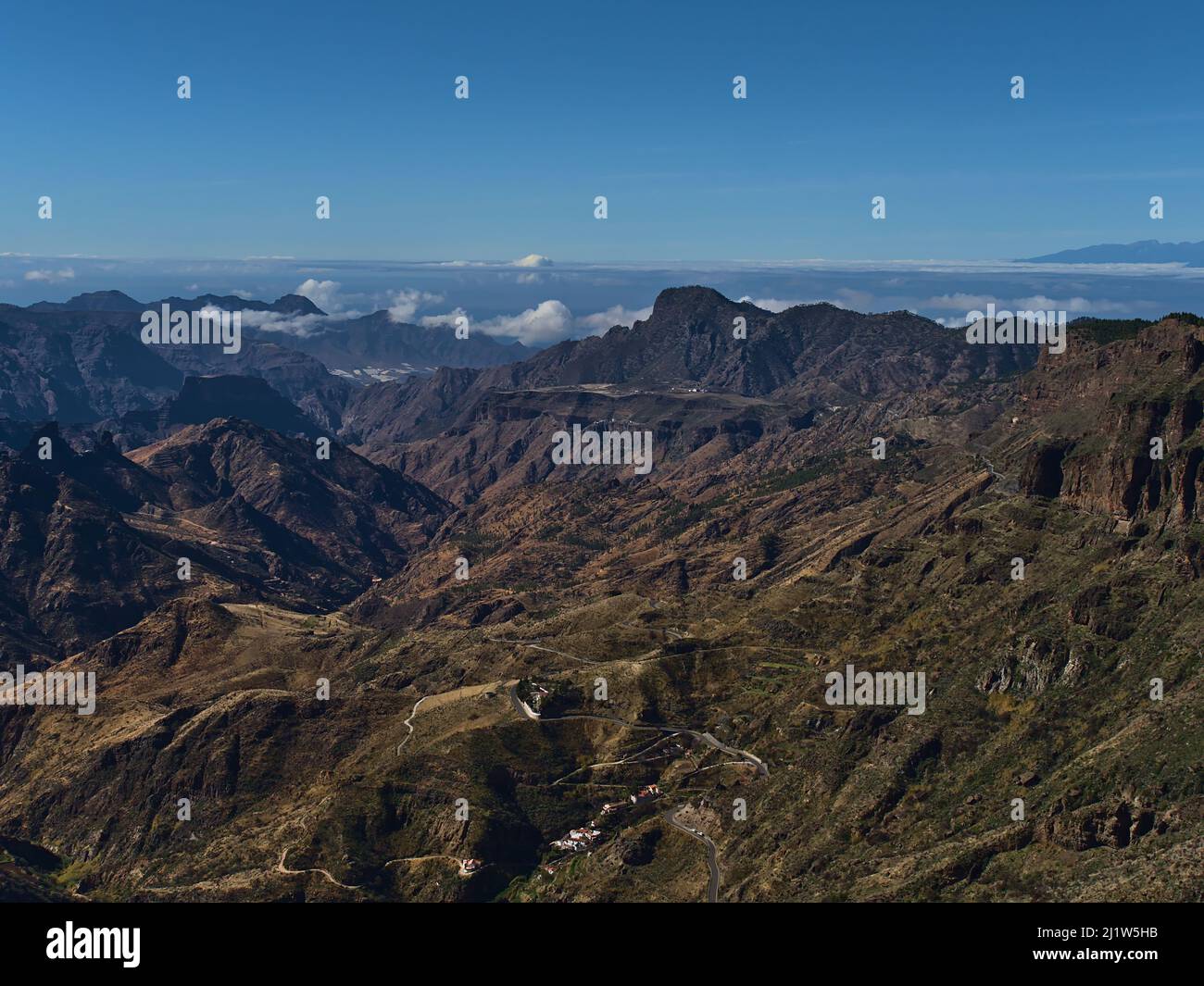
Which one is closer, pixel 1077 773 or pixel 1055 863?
pixel 1055 863

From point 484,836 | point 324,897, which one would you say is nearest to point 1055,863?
point 484,836

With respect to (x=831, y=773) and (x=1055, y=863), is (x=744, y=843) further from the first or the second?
(x=1055, y=863)
